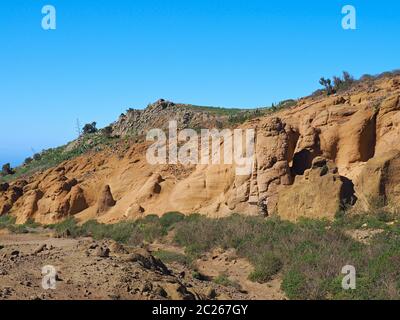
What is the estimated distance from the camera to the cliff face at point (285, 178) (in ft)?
51.2

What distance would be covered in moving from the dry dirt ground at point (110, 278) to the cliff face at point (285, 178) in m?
3.93

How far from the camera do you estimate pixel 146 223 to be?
64.2ft

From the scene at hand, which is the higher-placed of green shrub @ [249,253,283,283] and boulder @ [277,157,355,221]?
boulder @ [277,157,355,221]

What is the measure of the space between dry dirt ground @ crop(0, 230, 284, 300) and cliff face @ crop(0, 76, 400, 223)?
3926mm

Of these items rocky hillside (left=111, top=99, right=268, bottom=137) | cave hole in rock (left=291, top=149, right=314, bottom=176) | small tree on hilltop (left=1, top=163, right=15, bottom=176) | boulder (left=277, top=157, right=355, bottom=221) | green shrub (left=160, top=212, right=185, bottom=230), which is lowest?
green shrub (left=160, top=212, right=185, bottom=230)

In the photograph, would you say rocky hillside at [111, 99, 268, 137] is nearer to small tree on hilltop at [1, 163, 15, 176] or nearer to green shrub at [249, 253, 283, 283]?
small tree on hilltop at [1, 163, 15, 176]

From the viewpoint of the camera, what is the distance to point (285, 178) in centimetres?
1738

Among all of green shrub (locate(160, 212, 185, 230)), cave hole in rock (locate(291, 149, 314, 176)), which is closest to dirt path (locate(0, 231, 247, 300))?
green shrub (locate(160, 212, 185, 230))

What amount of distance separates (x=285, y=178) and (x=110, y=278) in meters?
8.96

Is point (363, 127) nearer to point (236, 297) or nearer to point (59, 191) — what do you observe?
point (236, 297)

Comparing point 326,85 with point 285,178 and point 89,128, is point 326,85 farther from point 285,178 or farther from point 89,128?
point 89,128

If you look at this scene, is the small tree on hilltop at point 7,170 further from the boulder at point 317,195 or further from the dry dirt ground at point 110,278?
the dry dirt ground at point 110,278

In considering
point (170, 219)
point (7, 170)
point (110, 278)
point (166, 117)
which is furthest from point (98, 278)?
point (7, 170)

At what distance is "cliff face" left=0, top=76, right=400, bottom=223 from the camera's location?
15617 mm
